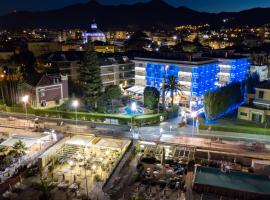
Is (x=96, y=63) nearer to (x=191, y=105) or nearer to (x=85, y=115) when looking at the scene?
(x=85, y=115)

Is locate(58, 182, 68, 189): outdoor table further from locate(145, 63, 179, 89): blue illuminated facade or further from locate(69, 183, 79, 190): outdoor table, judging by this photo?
locate(145, 63, 179, 89): blue illuminated facade

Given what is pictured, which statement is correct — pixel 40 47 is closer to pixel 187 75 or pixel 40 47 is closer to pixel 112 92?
pixel 112 92

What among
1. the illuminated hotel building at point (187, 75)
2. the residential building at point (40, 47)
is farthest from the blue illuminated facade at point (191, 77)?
the residential building at point (40, 47)

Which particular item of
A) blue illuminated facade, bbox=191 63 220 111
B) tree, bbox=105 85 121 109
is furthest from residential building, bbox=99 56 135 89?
blue illuminated facade, bbox=191 63 220 111

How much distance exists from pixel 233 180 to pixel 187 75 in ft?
105

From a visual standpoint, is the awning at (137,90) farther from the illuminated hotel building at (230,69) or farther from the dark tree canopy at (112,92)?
the illuminated hotel building at (230,69)

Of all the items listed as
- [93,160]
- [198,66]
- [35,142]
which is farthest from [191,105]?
[35,142]

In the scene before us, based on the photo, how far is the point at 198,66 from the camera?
59.9 m

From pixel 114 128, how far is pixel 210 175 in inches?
703

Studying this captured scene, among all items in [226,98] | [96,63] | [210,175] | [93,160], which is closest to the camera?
[210,175]

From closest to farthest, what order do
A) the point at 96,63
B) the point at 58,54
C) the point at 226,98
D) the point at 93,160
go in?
the point at 93,160, the point at 226,98, the point at 96,63, the point at 58,54

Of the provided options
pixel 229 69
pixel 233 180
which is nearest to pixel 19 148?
pixel 233 180

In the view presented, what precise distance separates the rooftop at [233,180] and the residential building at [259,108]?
1953 cm

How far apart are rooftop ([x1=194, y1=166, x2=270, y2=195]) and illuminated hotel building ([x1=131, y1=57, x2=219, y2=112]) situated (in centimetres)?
2548
